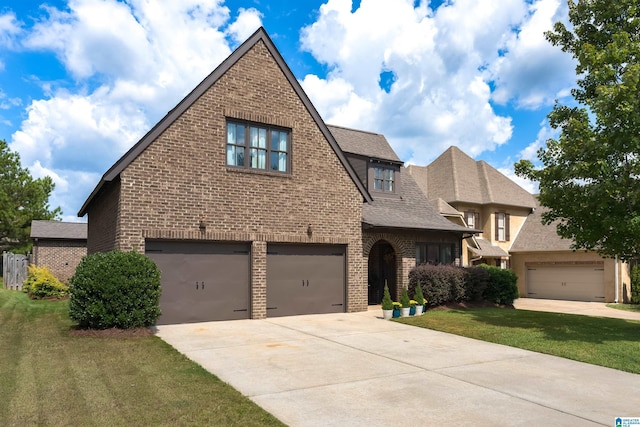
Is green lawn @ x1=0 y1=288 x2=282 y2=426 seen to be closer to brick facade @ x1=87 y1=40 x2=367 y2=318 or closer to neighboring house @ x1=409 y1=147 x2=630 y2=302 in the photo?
brick facade @ x1=87 y1=40 x2=367 y2=318

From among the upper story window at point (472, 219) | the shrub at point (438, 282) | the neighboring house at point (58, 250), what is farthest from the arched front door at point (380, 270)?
the neighboring house at point (58, 250)

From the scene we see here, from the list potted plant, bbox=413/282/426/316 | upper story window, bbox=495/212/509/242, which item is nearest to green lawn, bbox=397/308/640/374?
potted plant, bbox=413/282/426/316

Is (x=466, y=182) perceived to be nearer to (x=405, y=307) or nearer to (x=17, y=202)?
(x=405, y=307)

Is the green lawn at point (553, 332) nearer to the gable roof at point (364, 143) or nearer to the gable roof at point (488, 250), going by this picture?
the gable roof at point (364, 143)

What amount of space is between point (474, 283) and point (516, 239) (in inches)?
590

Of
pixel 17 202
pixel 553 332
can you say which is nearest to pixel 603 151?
pixel 553 332

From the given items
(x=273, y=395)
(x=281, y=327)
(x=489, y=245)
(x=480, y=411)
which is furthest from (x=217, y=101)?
(x=489, y=245)

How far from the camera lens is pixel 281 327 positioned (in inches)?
523

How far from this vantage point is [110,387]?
6949mm

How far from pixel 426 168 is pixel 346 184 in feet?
66.9

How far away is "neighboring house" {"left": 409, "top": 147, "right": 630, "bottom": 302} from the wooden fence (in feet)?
80.9

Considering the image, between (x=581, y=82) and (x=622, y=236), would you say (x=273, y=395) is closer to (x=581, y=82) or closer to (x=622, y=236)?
(x=622, y=236)

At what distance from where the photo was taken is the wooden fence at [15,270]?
28.1 meters

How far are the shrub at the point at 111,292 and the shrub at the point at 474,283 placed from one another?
12298mm
